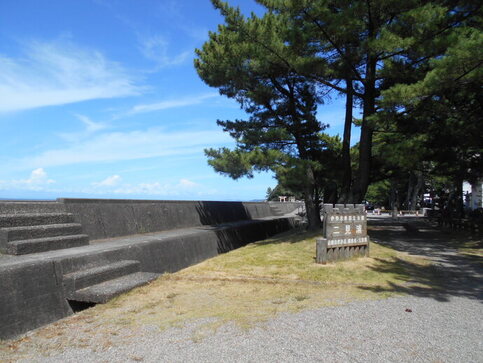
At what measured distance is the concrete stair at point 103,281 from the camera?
4902mm

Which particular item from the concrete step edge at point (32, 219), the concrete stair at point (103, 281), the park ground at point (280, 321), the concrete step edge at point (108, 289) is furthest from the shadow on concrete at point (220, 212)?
the concrete step edge at point (108, 289)

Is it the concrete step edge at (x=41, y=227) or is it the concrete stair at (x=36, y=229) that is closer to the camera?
the concrete stair at (x=36, y=229)

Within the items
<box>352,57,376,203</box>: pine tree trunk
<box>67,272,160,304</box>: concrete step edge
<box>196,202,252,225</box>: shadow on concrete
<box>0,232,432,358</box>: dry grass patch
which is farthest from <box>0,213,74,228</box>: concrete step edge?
<box>352,57,376,203</box>: pine tree trunk

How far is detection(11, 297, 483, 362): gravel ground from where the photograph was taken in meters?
3.25

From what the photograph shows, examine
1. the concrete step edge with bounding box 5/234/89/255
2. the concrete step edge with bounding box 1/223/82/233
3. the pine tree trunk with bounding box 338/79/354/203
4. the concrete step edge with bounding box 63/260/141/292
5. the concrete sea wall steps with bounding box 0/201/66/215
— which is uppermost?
the pine tree trunk with bounding box 338/79/354/203

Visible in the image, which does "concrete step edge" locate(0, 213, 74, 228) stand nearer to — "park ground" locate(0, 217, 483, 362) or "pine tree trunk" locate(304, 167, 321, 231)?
"park ground" locate(0, 217, 483, 362)

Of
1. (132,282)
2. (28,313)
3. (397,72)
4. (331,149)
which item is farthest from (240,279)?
(331,149)

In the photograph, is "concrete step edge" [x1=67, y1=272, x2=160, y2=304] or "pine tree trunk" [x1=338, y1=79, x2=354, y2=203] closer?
"concrete step edge" [x1=67, y1=272, x2=160, y2=304]

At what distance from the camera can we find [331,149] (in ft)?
46.8

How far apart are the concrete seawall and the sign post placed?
3062mm

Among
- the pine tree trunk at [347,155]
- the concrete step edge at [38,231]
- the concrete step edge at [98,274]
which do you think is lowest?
the concrete step edge at [98,274]

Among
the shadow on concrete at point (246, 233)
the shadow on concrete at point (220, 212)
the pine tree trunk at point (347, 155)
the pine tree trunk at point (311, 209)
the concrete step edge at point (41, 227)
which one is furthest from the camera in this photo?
the shadow on concrete at point (220, 212)

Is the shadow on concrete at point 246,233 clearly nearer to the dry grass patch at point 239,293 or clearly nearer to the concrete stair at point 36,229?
the dry grass patch at point 239,293

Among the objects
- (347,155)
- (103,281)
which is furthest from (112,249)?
(347,155)
